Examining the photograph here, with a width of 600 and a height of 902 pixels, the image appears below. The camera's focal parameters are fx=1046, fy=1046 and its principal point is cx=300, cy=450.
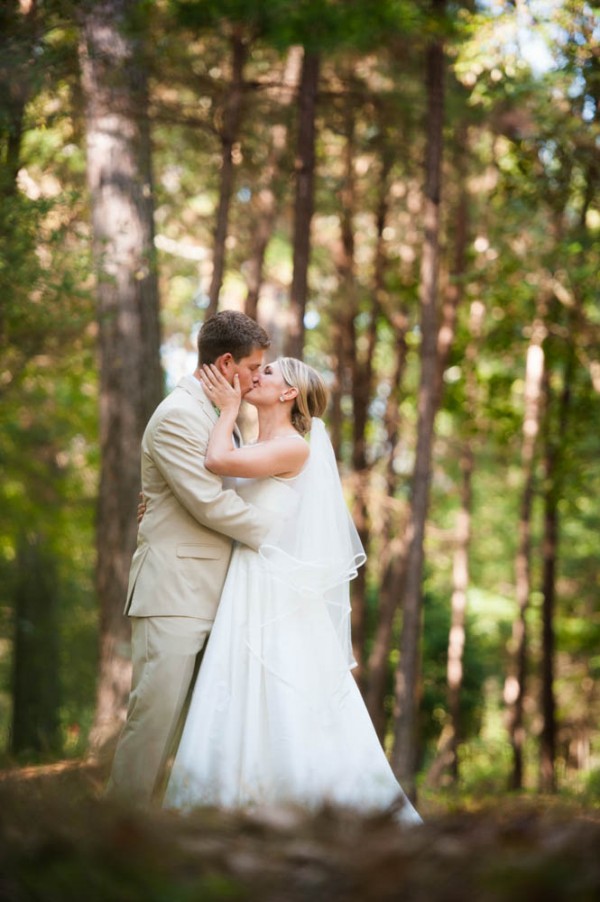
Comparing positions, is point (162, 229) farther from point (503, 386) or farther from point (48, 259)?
point (48, 259)

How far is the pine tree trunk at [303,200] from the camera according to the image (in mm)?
10594

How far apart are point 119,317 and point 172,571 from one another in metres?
4.97

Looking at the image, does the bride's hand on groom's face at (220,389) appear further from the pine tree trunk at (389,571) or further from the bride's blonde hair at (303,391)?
the pine tree trunk at (389,571)

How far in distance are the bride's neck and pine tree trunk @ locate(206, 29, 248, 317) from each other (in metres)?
4.96

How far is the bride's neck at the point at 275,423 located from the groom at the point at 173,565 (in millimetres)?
313

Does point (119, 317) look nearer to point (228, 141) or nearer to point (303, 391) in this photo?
point (228, 141)

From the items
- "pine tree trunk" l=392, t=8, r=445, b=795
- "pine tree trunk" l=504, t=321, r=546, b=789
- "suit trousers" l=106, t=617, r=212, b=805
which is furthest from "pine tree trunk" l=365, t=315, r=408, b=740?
"suit trousers" l=106, t=617, r=212, b=805

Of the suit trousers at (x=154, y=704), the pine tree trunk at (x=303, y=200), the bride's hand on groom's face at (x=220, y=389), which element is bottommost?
the suit trousers at (x=154, y=704)

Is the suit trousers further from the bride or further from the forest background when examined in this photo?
the forest background

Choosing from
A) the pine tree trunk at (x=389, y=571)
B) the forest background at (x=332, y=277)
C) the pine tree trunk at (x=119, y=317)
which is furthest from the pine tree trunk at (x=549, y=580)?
the pine tree trunk at (x=119, y=317)

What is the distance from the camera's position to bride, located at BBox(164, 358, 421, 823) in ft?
15.1

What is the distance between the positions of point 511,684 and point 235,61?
1146cm

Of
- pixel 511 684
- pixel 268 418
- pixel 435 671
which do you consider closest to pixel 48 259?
pixel 268 418

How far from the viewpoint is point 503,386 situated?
16891 millimetres
